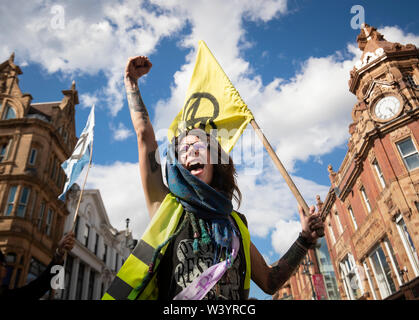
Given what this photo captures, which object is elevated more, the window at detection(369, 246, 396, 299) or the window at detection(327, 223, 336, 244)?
the window at detection(327, 223, 336, 244)

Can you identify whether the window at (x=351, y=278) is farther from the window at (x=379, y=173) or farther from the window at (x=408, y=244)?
the window at (x=379, y=173)

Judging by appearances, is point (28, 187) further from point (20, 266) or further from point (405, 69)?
point (405, 69)

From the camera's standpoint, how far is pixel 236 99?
11.6 feet

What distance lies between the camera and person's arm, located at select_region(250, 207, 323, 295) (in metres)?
2.29

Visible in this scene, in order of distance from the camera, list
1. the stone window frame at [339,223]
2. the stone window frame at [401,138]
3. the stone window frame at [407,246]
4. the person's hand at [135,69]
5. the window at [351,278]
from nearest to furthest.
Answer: the person's hand at [135,69], the stone window frame at [407,246], the stone window frame at [401,138], the window at [351,278], the stone window frame at [339,223]

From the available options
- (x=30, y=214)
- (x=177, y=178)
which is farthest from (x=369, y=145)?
(x=30, y=214)

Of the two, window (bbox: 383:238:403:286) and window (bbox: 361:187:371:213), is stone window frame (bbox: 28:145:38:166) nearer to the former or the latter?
window (bbox: 361:187:371:213)

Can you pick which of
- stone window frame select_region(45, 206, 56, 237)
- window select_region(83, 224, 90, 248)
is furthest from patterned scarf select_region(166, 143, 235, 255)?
window select_region(83, 224, 90, 248)

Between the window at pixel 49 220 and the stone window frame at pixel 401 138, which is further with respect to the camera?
the window at pixel 49 220

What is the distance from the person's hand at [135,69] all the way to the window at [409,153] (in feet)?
59.1

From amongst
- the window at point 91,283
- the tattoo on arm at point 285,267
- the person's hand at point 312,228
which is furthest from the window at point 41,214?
the person's hand at point 312,228

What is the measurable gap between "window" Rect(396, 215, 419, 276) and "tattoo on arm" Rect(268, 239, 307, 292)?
53.2 ft

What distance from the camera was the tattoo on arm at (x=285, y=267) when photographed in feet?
7.50

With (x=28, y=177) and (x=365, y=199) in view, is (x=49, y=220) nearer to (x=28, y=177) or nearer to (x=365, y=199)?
(x=28, y=177)
